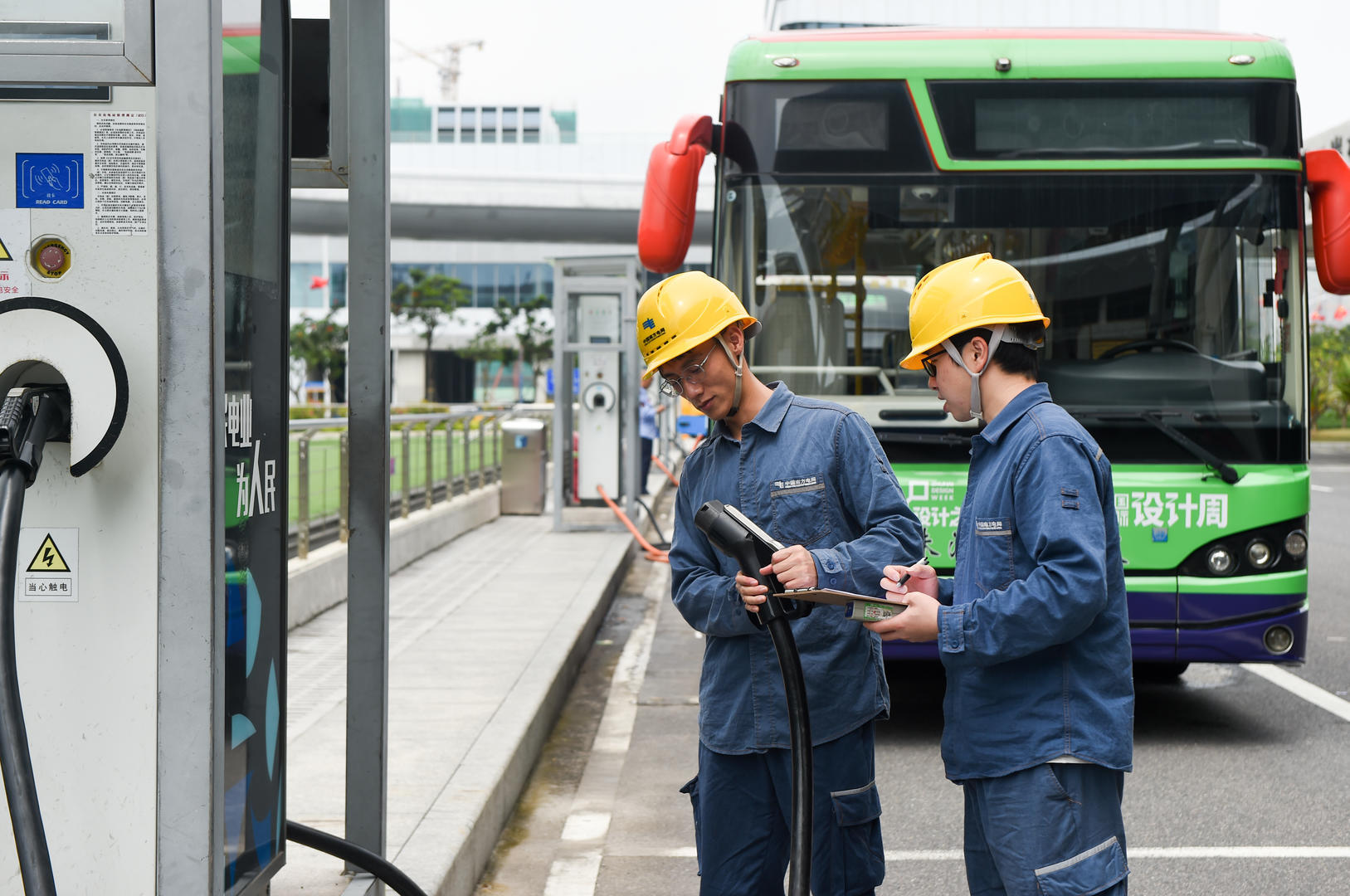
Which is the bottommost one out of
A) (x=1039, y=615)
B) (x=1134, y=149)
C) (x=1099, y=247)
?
(x=1039, y=615)

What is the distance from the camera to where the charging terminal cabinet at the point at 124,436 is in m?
2.34

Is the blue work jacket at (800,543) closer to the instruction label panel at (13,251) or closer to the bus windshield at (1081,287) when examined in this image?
the instruction label panel at (13,251)

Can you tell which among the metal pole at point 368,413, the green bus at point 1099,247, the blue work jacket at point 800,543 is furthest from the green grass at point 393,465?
the blue work jacket at point 800,543

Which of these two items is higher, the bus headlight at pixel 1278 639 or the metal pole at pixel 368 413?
the metal pole at pixel 368 413

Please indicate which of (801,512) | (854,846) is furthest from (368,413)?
(854,846)

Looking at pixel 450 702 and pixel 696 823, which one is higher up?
pixel 696 823

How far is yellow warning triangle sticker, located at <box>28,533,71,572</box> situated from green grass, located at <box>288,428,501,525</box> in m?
3.90

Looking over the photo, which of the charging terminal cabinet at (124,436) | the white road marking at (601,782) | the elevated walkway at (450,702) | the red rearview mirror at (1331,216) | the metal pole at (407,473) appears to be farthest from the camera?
the metal pole at (407,473)

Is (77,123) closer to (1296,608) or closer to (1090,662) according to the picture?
(1090,662)

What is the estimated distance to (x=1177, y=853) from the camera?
500 centimetres

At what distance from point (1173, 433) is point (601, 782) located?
292cm

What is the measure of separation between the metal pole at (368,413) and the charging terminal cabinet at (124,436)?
113cm

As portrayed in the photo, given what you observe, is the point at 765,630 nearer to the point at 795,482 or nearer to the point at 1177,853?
the point at 795,482

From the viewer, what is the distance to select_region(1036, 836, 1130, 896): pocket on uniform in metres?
2.59
